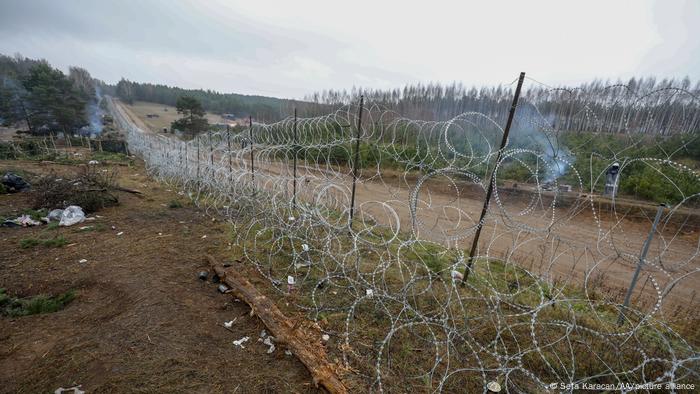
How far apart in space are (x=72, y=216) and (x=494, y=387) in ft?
30.9

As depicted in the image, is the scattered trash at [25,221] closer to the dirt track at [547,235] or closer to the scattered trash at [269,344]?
the dirt track at [547,235]

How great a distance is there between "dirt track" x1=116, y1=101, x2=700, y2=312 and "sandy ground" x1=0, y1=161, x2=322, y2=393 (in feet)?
6.99

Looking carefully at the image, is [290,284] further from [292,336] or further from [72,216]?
[72,216]

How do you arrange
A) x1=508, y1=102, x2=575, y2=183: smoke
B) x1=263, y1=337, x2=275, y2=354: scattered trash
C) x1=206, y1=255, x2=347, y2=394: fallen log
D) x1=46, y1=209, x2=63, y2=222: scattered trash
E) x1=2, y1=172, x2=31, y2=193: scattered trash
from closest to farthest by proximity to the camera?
x1=206, y1=255, x2=347, y2=394: fallen log → x1=508, y1=102, x2=575, y2=183: smoke → x1=263, y1=337, x2=275, y2=354: scattered trash → x1=46, y1=209, x2=63, y2=222: scattered trash → x1=2, y1=172, x2=31, y2=193: scattered trash

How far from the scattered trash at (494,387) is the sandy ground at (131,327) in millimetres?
1833

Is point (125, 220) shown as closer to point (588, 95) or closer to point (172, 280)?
point (172, 280)

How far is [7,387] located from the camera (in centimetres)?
283

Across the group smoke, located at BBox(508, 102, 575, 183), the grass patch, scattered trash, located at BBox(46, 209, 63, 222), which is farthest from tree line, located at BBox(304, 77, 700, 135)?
scattered trash, located at BBox(46, 209, 63, 222)

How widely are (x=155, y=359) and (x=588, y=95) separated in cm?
643

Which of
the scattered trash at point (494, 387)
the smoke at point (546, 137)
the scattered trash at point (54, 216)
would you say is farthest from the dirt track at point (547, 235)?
the scattered trash at point (54, 216)

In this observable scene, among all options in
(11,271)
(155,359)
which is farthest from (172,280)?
(11,271)

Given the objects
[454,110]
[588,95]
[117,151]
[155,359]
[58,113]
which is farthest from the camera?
[454,110]

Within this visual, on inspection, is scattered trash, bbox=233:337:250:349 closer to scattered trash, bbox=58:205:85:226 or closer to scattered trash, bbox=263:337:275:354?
scattered trash, bbox=263:337:275:354

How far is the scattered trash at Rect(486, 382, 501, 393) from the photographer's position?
2.89m
